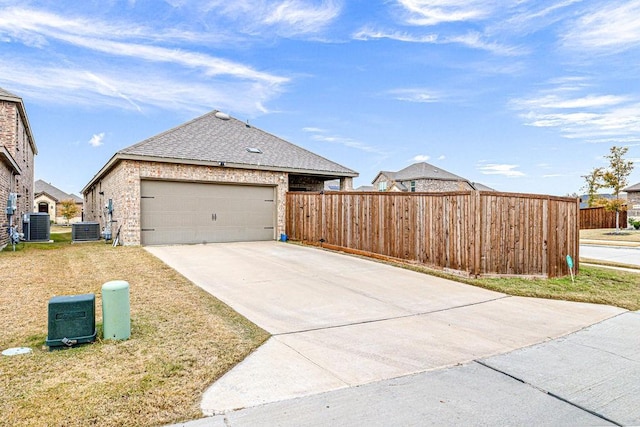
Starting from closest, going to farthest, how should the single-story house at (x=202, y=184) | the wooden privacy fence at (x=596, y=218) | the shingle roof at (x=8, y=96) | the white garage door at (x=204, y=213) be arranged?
the single-story house at (x=202, y=184) → the white garage door at (x=204, y=213) → the shingle roof at (x=8, y=96) → the wooden privacy fence at (x=596, y=218)

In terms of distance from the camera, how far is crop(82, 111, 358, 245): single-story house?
42.2 feet

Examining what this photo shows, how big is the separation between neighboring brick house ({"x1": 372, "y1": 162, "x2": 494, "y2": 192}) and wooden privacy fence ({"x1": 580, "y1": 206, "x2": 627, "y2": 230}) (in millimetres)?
10075

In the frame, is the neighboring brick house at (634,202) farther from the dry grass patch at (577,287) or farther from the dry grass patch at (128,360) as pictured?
the dry grass patch at (128,360)

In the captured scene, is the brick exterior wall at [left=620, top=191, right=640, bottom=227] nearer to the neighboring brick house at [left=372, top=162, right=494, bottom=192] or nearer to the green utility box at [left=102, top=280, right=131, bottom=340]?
the neighboring brick house at [left=372, top=162, right=494, bottom=192]

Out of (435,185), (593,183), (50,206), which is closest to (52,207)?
(50,206)

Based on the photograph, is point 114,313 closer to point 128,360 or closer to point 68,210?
point 128,360

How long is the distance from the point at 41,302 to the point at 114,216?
979 cm

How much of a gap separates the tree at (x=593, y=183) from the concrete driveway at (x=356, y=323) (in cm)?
2942

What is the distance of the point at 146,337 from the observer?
14.7 ft

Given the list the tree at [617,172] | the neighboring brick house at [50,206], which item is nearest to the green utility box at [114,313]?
the tree at [617,172]

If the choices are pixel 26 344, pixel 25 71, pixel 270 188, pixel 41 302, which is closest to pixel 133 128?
pixel 25 71

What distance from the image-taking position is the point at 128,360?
12.5 feet

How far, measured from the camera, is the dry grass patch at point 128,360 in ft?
9.41

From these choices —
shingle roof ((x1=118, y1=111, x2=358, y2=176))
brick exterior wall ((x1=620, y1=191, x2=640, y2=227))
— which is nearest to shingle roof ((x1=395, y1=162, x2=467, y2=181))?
brick exterior wall ((x1=620, y1=191, x2=640, y2=227))
